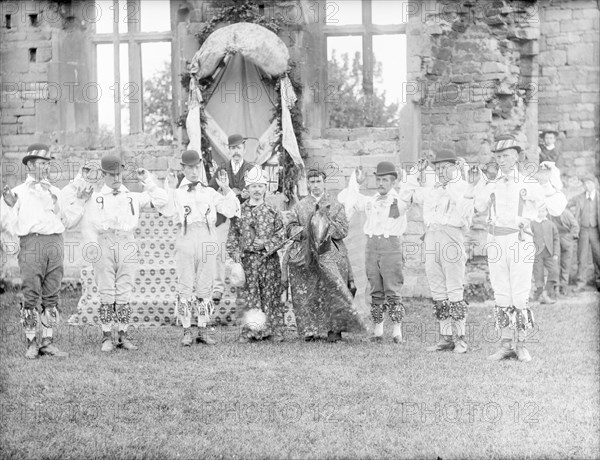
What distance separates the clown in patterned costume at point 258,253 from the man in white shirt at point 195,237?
0.18 meters

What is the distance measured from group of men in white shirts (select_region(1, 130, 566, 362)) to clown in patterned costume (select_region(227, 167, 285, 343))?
0.21 meters

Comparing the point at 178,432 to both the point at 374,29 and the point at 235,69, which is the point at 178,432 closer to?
the point at 235,69

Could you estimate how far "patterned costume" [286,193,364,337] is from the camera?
334 inches

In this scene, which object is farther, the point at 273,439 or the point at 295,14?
the point at 295,14

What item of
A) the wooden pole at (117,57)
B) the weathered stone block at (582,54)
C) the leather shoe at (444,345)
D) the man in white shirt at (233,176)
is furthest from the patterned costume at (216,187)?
the weathered stone block at (582,54)

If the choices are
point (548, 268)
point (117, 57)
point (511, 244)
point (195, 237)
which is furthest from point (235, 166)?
point (548, 268)

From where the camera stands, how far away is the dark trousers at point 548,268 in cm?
1216

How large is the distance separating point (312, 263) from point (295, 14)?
5.06m

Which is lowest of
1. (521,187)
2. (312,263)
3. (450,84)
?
(312,263)

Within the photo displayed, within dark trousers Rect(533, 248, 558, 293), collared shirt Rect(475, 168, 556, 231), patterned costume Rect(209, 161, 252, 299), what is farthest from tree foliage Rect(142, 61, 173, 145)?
collared shirt Rect(475, 168, 556, 231)

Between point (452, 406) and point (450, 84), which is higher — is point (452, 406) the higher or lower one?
the lower one

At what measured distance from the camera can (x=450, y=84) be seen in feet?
39.6

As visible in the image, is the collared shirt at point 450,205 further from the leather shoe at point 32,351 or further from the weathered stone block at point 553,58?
the weathered stone block at point 553,58

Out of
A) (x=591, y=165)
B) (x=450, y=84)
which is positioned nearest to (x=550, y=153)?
(x=591, y=165)
